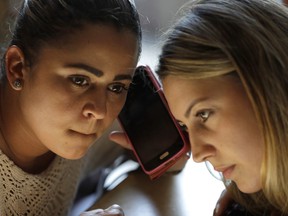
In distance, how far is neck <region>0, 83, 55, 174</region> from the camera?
90 centimetres

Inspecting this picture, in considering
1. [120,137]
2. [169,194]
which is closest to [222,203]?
[169,194]

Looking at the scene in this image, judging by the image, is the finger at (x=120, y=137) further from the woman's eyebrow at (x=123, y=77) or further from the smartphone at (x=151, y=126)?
the woman's eyebrow at (x=123, y=77)

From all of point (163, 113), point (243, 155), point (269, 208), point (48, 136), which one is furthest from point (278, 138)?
point (48, 136)

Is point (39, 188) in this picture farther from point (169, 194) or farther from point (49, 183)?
point (169, 194)

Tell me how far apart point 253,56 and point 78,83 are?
0.28 m

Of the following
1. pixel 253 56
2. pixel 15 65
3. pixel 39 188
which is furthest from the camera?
pixel 39 188

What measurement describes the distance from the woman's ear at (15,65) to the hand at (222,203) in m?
0.41

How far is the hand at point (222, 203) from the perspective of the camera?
0.89m

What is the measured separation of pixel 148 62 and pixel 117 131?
0.54ft

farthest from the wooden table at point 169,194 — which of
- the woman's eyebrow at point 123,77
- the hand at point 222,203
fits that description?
the woman's eyebrow at point 123,77

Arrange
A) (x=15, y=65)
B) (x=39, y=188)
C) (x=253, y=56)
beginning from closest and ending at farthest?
(x=253, y=56), (x=15, y=65), (x=39, y=188)

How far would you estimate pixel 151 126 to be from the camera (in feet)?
3.18

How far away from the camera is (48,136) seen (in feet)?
2.81

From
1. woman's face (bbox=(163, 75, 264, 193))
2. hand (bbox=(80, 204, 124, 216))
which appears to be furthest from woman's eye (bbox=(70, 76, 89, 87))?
hand (bbox=(80, 204, 124, 216))
